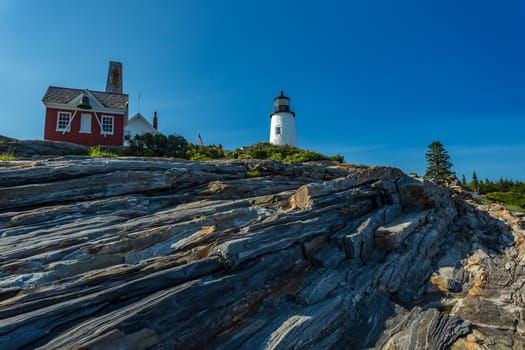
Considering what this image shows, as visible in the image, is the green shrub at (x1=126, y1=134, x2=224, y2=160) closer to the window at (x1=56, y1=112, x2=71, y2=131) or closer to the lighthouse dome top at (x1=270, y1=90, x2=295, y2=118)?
the window at (x1=56, y1=112, x2=71, y2=131)

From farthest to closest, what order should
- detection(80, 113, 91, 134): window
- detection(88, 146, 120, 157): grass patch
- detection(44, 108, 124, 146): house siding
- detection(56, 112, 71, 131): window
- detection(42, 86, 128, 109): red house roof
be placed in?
detection(80, 113, 91, 134): window → detection(42, 86, 128, 109): red house roof → detection(56, 112, 71, 131): window → detection(44, 108, 124, 146): house siding → detection(88, 146, 120, 157): grass patch

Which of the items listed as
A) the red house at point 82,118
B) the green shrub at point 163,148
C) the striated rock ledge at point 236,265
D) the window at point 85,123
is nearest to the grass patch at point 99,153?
the green shrub at point 163,148

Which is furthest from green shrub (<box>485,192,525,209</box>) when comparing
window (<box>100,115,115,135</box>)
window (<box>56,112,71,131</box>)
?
window (<box>56,112,71,131</box>)

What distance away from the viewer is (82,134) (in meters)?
26.0

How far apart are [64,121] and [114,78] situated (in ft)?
42.7

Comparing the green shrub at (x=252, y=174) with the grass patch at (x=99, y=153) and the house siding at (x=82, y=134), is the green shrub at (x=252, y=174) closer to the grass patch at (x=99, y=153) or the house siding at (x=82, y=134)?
the grass patch at (x=99, y=153)

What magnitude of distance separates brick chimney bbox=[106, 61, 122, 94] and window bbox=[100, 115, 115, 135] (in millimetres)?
10920

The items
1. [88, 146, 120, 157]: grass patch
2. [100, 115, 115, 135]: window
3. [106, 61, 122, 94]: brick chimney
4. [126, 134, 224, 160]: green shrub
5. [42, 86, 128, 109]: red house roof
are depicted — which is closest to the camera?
[88, 146, 120, 157]: grass patch

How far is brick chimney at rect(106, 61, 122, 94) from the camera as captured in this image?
3619 cm

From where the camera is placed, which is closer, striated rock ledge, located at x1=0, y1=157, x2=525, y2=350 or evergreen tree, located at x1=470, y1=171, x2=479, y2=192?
striated rock ledge, located at x1=0, y1=157, x2=525, y2=350

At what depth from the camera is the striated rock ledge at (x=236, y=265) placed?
5.58 metres

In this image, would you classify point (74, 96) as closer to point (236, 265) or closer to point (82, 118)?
point (82, 118)

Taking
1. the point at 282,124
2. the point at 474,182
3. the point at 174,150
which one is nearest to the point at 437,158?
the point at 474,182

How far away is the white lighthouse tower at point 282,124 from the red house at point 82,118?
71.1 feet
